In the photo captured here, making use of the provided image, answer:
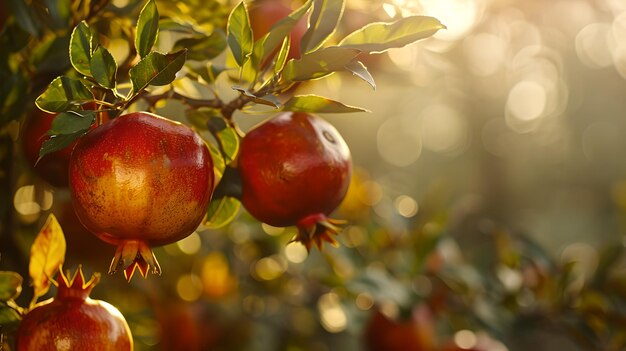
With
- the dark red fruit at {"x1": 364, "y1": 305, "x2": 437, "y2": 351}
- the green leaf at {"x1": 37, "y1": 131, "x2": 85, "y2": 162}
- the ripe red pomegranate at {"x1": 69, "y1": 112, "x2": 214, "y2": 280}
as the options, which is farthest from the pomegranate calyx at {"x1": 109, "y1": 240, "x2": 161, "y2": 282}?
the dark red fruit at {"x1": 364, "y1": 305, "x2": 437, "y2": 351}

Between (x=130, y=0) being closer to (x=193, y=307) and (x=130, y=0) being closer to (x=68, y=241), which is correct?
(x=68, y=241)

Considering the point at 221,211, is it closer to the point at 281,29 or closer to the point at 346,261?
the point at 281,29

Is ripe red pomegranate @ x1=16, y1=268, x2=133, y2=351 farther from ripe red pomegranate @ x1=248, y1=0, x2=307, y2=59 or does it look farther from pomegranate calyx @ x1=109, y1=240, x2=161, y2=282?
ripe red pomegranate @ x1=248, y1=0, x2=307, y2=59

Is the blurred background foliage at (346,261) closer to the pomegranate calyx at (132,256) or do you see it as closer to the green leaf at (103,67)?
the green leaf at (103,67)

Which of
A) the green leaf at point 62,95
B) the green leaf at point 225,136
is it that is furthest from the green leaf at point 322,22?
the green leaf at point 62,95

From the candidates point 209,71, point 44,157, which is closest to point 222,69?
point 209,71
